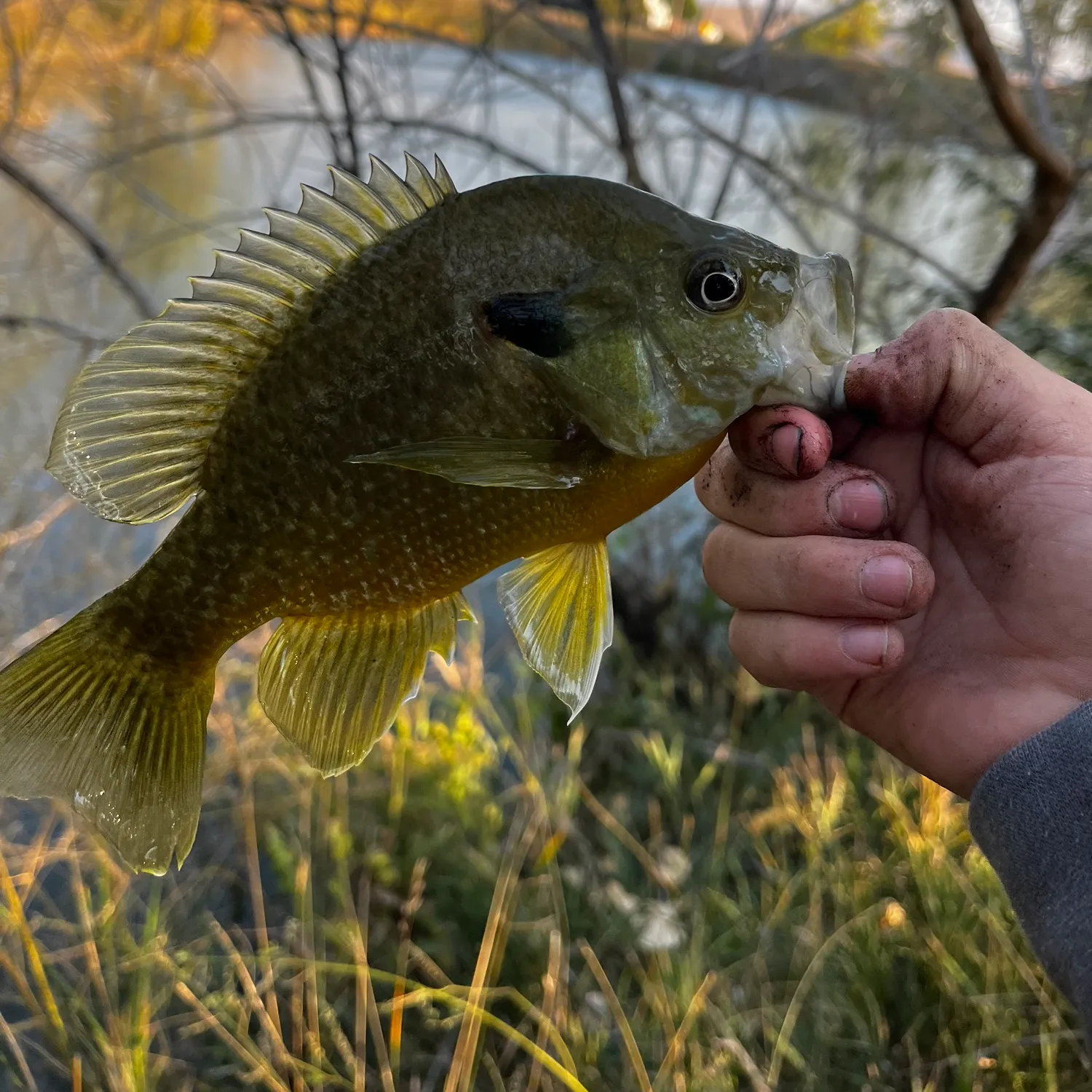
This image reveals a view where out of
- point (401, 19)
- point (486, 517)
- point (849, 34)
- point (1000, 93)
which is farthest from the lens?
point (849, 34)

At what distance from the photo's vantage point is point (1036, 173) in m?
2.70

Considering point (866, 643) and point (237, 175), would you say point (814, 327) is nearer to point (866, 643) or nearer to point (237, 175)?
point (866, 643)

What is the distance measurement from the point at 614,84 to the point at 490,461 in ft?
7.33

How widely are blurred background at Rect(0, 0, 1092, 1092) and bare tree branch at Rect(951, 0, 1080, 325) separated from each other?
1 centimetres

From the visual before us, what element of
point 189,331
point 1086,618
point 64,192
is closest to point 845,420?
point 1086,618

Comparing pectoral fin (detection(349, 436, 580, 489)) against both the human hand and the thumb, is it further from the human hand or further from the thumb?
→ the thumb

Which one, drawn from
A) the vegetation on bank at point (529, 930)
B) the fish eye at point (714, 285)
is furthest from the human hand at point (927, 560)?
the vegetation on bank at point (529, 930)

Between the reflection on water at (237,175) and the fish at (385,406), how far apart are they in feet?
6.79

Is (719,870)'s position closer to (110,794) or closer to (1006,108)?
(110,794)

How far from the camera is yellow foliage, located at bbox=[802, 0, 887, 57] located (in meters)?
3.88

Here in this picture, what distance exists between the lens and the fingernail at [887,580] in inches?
48.6

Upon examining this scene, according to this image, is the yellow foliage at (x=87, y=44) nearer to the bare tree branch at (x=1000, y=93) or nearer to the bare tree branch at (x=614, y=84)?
the bare tree branch at (x=614, y=84)

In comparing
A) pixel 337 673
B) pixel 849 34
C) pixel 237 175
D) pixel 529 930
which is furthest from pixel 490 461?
pixel 237 175

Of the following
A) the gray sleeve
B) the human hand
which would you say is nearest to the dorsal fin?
the human hand
